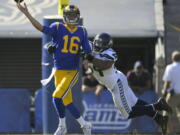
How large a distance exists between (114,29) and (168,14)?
4.27 feet

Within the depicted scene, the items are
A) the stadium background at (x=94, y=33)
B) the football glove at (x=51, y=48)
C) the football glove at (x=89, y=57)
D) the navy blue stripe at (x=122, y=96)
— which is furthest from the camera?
the stadium background at (x=94, y=33)

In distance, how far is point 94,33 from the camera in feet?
42.5

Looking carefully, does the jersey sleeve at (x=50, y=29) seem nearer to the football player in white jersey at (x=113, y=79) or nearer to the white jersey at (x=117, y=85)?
the football player in white jersey at (x=113, y=79)

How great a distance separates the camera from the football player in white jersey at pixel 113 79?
8.90m

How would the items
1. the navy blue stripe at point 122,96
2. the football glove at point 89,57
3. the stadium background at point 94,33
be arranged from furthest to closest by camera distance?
the stadium background at point 94,33 → the navy blue stripe at point 122,96 → the football glove at point 89,57

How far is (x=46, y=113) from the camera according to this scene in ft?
35.6

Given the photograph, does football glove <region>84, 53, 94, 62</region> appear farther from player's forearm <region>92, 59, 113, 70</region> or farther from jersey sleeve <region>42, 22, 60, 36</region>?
jersey sleeve <region>42, 22, 60, 36</region>

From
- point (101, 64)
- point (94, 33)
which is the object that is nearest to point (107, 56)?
point (101, 64)

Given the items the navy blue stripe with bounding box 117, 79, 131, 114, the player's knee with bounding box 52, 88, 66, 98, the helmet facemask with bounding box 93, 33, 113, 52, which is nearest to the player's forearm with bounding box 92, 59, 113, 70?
the helmet facemask with bounding box 93, 33, 113, 52

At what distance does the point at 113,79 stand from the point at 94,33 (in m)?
3.98

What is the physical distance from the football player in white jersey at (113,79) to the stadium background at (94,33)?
12.5ft

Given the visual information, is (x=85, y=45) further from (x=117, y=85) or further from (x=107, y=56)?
(x=117, y=85)

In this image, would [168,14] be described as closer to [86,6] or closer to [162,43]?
[162,43]

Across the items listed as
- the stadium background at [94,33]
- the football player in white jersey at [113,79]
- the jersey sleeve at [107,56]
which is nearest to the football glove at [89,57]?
the football player in white jersey at [113,79]
